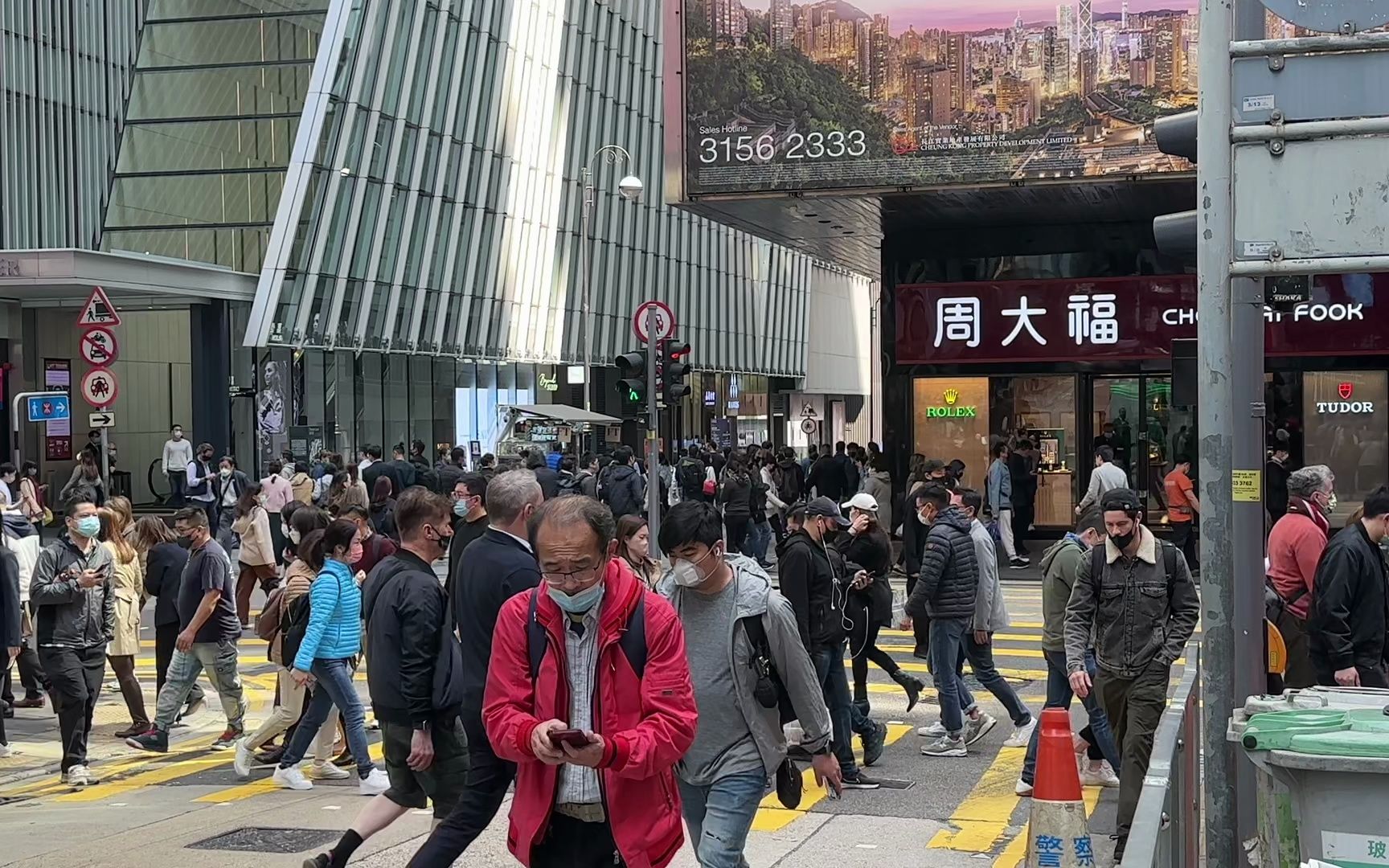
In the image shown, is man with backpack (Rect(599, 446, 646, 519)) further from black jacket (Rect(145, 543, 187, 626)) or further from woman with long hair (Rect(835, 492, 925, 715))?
woman with long hair (Rect(835, 492, 925, 715))

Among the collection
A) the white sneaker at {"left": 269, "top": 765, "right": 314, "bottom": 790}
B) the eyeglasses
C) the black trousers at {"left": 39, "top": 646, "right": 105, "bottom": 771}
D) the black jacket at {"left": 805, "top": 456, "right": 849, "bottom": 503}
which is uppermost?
the eyeglasses

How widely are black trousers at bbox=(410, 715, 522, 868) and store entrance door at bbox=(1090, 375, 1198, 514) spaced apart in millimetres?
18820

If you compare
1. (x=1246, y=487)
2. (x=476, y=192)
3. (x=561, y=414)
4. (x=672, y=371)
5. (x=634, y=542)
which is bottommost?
(x=634, y=542)

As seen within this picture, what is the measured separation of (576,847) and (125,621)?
833 cm

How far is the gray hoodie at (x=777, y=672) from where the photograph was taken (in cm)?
580

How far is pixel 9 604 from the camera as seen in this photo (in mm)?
10547

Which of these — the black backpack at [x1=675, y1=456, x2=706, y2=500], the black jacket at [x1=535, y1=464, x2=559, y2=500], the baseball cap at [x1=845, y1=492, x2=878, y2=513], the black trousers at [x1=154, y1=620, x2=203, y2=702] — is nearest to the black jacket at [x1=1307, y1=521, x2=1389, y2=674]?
the baseball cap at [x1=845, y1=492, x2=878, y2=513]

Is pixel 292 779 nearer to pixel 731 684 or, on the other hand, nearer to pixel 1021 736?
pixel 1021 736

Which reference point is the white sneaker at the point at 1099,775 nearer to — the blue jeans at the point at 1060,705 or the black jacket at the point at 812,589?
the blue jeans at the point at 1060,705

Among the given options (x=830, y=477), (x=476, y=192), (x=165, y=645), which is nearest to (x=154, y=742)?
(x=165, y=645)

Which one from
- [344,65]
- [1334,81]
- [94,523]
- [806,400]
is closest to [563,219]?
[344,65]

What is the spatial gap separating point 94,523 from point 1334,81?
8.33 metres

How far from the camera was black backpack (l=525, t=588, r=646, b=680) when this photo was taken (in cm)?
462

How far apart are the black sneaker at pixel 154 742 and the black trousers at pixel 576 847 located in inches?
306
